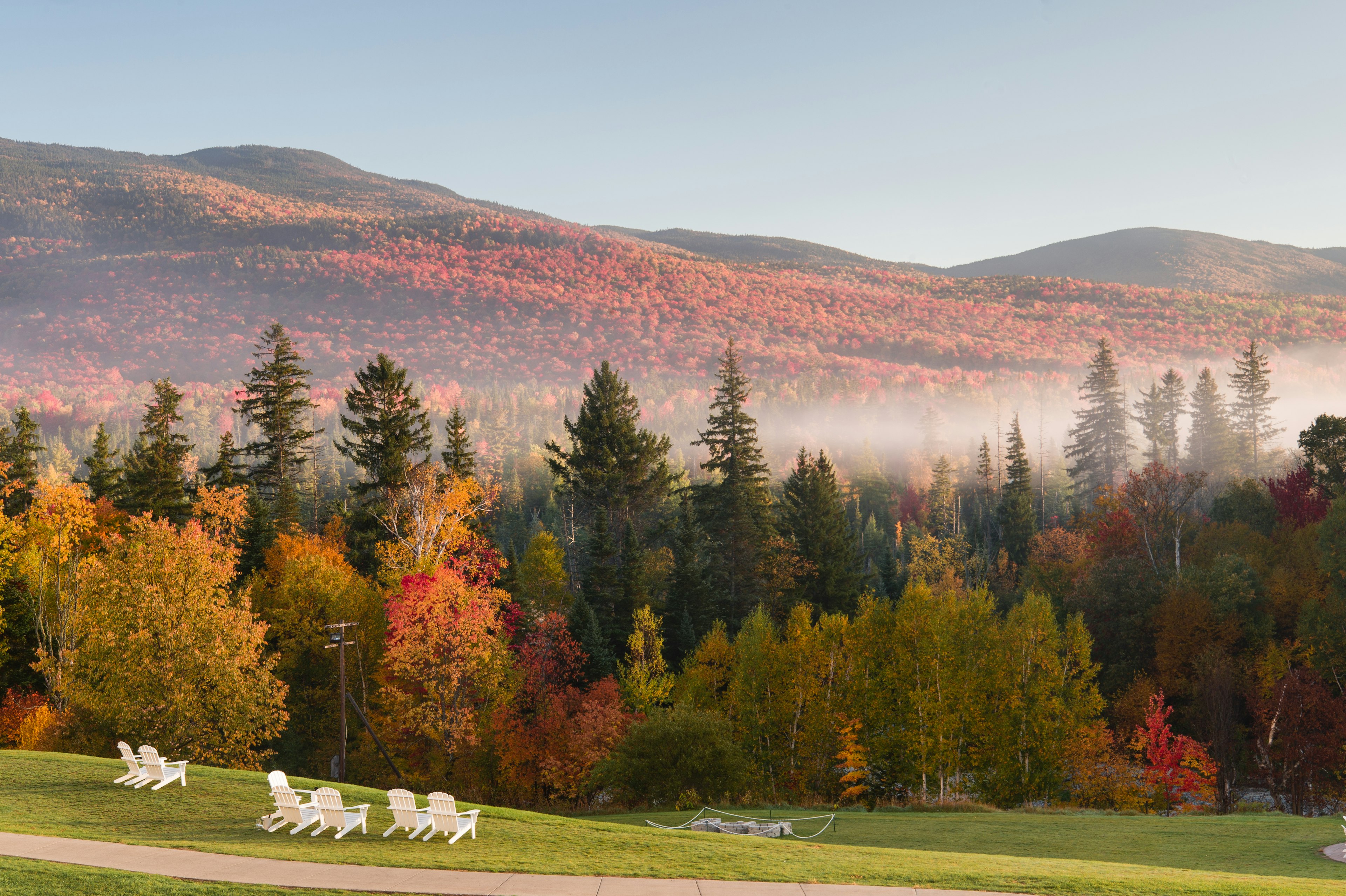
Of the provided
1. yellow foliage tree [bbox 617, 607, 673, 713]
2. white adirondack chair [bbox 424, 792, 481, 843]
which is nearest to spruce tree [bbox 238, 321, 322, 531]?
yellow foliage tree [bbox 617, 607, 673, 713]

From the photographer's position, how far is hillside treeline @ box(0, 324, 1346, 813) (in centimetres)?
4416

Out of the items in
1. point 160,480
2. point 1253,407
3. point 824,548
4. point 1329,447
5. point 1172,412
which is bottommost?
point 824,548

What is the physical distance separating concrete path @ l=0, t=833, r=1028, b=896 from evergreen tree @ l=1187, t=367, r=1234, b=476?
122 m

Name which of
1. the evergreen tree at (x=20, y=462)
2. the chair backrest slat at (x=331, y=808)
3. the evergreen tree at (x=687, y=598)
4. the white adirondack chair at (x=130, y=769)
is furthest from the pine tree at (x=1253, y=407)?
the evergreen tree at (x=20, y=462)

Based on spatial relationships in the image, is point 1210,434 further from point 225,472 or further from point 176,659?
point 176,659

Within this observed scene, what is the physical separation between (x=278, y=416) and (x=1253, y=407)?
4793 inches

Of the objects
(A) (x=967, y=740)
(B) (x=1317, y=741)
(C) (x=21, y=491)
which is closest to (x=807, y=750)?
(A) (x=967, y=740)

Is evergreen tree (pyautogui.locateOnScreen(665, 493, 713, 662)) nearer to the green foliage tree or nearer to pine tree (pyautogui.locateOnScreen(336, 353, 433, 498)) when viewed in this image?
pine tree (pyautogui.locateOnScreen(336, 353, 433, 498))

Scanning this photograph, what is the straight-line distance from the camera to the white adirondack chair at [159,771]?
2314 cm

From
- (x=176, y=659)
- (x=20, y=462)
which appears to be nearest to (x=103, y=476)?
(x=20, y=462)

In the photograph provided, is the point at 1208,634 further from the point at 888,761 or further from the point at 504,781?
the point at 504,781

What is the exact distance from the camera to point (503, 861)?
1655 cm

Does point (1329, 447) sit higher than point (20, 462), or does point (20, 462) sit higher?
point (1329, 447)

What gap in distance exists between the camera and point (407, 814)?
18891mm
